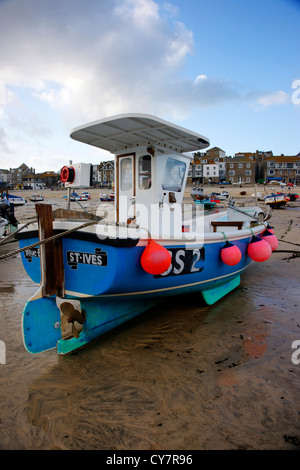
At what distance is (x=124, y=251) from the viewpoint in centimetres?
332

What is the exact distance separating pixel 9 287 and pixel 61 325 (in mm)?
3435

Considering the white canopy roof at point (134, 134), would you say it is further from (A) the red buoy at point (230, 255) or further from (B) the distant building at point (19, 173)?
(B) the distant building at point (19, 173)

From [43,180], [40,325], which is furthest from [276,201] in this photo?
[43,180]

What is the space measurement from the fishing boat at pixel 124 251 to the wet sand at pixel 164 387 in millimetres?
383

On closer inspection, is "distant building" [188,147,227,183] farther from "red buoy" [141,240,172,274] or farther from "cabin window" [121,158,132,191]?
"red buoy" [141,240,172,274]

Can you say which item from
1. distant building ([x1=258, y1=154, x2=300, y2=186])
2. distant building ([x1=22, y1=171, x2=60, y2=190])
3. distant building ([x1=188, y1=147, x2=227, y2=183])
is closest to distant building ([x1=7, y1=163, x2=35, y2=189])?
distant building ([x1=22, y1=171, x2=60, y2=190])

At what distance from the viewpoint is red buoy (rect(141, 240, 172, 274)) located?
10.9 feet

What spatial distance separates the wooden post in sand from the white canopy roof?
192 centimetres

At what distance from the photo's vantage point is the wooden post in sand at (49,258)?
10.9 ft

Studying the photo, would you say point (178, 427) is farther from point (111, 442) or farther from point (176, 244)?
point (176, 244)

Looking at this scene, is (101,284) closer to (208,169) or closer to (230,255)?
(230,255)

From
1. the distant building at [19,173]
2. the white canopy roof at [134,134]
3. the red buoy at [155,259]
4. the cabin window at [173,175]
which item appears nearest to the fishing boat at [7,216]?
the white canopy roof at [134,134]

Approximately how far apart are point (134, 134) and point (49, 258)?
8.99 feet
